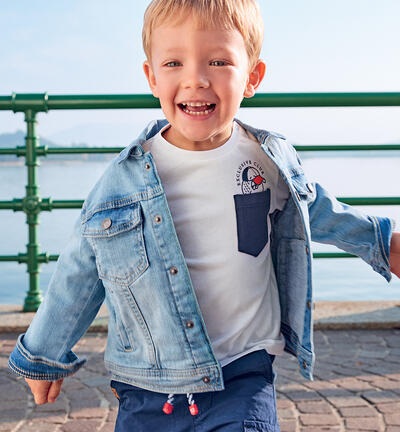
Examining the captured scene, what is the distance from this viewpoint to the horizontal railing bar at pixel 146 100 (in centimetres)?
411

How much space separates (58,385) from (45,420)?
3.11 feet

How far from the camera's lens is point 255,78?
2.01 metres

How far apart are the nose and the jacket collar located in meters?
0.26

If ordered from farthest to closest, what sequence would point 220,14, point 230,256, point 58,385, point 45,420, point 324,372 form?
point 324,372
point 45,420
point 58,385
point 230,256
point 220,14

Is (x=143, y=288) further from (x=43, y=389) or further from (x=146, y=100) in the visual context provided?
(x=146, y=100)

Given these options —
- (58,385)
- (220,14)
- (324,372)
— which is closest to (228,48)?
(220,14)

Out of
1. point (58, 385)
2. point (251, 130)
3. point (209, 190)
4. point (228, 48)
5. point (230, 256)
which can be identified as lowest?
point (58, 385)

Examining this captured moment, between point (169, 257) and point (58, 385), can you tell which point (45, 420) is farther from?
point (169, 257)

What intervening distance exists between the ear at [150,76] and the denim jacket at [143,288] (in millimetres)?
148

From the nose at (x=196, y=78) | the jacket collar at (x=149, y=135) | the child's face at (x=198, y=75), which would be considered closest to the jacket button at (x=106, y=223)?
the jacket collar at (x=149, y=135)

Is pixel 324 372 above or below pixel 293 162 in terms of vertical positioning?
below

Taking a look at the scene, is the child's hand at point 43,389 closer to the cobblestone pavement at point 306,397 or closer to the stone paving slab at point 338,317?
the cobblestone pavement at point 306,397

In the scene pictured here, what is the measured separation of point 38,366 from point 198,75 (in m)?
0.97

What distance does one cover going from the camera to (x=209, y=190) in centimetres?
190
